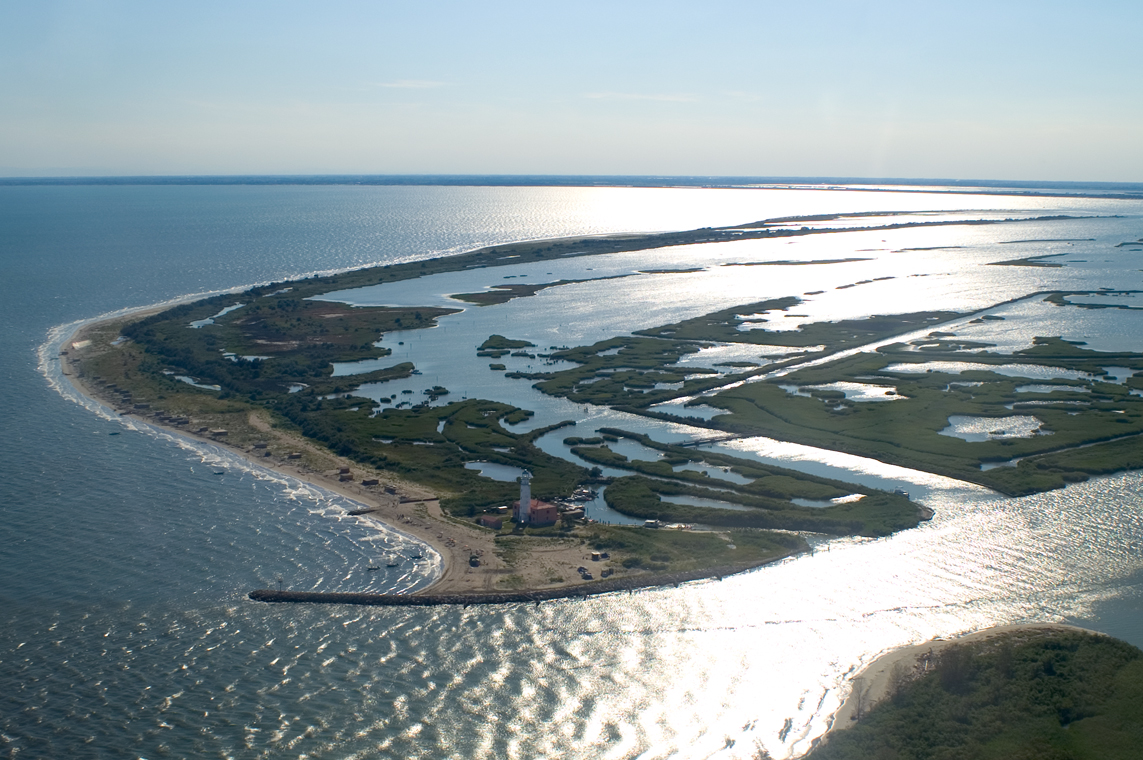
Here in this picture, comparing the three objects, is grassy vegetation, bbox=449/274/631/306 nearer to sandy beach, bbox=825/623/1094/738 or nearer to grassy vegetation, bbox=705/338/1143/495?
grassy vegetation, bbox=705/338/1143/495

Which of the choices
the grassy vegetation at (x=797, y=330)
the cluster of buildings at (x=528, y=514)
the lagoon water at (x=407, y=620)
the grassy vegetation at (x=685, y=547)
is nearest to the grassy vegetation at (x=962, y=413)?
the lagoon water at (x=407, y=620)

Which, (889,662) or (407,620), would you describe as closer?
(889,662)

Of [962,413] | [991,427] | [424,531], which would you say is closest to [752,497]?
[424,531]

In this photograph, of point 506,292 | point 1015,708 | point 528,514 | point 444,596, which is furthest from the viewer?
point 506,292

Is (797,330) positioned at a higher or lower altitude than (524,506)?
higher

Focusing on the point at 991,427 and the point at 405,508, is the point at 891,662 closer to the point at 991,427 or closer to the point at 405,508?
the point at 405,508

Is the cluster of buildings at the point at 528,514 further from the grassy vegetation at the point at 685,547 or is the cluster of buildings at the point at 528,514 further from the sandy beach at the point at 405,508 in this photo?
the grassy vegetation at the point at 685,547

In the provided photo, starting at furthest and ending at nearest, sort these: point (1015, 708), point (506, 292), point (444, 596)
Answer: point (506, 292) → point (444, 596) → point (1015, 708)
